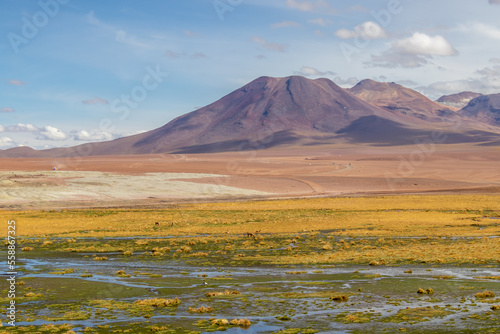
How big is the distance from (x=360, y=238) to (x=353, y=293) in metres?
17.1

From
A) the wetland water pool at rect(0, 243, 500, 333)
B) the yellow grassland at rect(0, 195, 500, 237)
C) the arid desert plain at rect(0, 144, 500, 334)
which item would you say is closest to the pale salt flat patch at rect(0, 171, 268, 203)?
the arid desert plain at rect(0, 144, 500, 334)

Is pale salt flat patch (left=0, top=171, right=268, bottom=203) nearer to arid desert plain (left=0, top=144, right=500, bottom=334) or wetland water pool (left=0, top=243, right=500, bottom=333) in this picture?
arid desert plain (left=0, top=144, right=500, bottom=334)

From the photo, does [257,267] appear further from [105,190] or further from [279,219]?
[105,190]

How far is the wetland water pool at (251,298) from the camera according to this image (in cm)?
1616

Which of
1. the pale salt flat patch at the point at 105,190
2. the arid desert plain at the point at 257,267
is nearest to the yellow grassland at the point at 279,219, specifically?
the arid desert plain at the point at 257,267

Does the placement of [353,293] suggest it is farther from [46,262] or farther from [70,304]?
[46,262]

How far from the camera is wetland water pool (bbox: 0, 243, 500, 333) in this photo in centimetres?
1616

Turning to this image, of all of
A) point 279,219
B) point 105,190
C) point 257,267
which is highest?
point 105,190

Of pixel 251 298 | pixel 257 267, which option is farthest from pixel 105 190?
pixel 251 298

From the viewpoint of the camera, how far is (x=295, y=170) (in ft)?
419

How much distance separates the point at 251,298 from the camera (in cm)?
1978

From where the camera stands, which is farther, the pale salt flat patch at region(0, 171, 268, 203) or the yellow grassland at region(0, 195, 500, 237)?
the pale salt flat patch at region(0, 171, 268, 203)

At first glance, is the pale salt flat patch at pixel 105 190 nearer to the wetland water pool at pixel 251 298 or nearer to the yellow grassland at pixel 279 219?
the yellow grassland at pixel 279 219

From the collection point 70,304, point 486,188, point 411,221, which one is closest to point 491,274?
point 70,304
